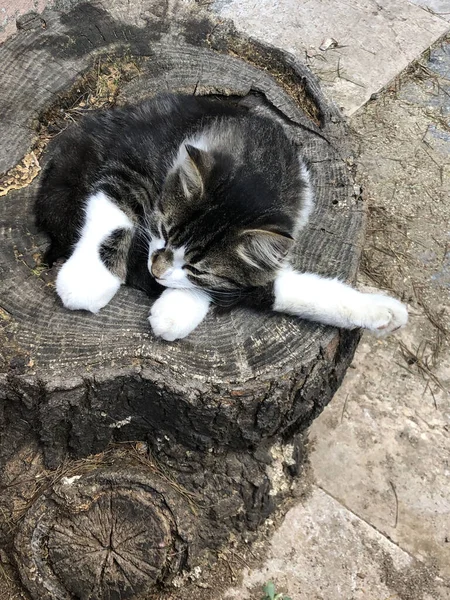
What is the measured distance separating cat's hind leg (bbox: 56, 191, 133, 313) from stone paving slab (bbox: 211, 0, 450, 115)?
8.26 ft

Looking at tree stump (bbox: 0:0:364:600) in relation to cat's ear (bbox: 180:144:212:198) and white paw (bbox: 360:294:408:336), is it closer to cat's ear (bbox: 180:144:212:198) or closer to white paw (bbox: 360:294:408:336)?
white paw (bbox: 360:294:408:336)

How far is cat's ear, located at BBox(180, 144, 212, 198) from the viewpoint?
1788 millimetres

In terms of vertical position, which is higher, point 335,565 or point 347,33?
point 347,33

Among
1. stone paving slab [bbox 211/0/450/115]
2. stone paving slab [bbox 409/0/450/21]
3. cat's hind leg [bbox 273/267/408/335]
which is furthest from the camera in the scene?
stone paving slab [bbox 409/0/450/21]

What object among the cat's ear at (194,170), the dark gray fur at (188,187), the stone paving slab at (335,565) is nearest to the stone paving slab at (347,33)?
the dark gray fur at (188,187)

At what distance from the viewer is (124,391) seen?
1.79 m

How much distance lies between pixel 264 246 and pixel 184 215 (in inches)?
12.8

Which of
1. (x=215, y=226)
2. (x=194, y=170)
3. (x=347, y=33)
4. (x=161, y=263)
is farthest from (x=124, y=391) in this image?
(x=347, y=33)

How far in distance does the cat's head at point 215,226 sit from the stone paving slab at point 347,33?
2.46m

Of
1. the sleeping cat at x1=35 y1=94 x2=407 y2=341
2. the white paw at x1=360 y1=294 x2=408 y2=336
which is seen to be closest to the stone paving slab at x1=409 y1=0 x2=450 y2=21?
the sleeping cat at x1=35 y1=94 x2=407 y2=341

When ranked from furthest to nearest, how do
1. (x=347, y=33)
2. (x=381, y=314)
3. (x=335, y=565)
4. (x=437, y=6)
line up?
(x=437, y=6) < (x=347, y=33) < (x=335, y=565) < (x=381, y=314)

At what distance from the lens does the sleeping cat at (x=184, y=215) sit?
72.6 inches

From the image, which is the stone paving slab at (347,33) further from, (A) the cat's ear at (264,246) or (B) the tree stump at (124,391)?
(A) the cat's ear at (264,246)

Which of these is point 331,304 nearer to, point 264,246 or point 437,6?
point 264,246
